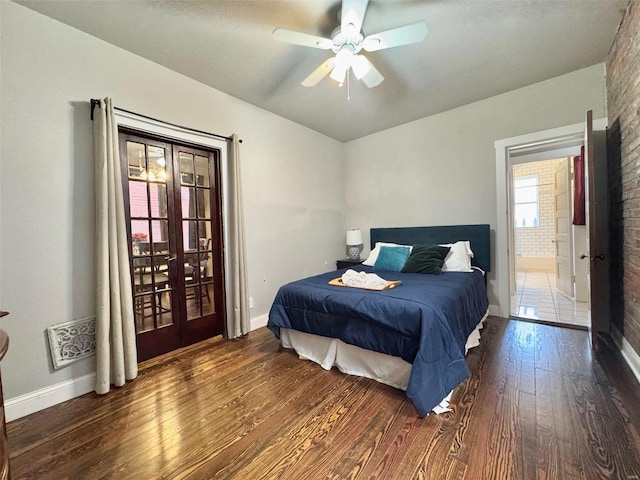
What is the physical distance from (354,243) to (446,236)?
4.43ft

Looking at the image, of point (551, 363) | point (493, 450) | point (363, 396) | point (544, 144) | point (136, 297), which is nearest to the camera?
point (493, 450)

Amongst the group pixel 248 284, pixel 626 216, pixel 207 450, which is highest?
pixel 626 216

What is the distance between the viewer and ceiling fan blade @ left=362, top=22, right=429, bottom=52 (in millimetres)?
1784

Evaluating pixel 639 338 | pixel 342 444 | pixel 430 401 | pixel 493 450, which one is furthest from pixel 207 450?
pixel 639 338

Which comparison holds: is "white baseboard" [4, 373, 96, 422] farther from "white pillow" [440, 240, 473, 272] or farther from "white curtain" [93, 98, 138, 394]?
"white pillow" [440, 240, 473, 272]

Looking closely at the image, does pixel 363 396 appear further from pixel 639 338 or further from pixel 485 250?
pixel 485 250

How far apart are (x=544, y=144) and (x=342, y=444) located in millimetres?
3669

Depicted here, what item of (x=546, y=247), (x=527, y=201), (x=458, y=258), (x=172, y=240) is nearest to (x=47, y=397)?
(x=172, y=240)

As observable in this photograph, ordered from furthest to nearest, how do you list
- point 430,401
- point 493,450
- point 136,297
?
point 136,297, point 430,401, point 493,450

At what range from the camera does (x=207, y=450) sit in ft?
4.85

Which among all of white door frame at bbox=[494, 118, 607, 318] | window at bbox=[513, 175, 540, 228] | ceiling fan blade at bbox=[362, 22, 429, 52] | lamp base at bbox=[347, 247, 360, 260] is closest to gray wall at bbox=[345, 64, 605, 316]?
white door frame at bbox=[494, 118, 607, 318]

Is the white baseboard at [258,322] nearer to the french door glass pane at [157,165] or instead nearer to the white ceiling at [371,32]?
the french door glass pane at [157,165]

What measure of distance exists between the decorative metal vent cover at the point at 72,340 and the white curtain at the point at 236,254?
1205mm

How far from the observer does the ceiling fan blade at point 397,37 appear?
178 centimetres
